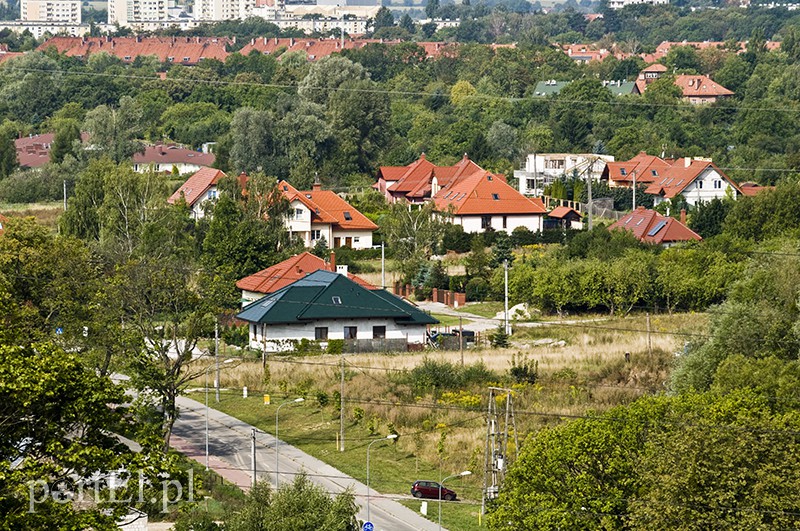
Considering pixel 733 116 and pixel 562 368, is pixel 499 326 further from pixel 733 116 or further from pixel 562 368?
pixel 733 116

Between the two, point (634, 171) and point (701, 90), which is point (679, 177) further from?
point (701, 90)

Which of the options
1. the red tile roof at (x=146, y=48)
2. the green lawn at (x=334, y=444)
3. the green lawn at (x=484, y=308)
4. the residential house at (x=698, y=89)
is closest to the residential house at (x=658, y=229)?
the green lawn at (x=484, y=308)

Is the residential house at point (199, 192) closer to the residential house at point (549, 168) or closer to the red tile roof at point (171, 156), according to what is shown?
the red tile roof at point (171, 156)

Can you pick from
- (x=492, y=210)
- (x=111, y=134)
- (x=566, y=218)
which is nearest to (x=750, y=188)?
(x=566, y=218)

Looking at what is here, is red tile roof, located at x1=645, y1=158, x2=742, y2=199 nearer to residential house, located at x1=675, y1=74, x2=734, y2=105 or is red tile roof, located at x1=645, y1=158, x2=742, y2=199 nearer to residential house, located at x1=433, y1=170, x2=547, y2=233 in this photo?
residential house, located at x1=433, y1=170, x2=547, y2=233

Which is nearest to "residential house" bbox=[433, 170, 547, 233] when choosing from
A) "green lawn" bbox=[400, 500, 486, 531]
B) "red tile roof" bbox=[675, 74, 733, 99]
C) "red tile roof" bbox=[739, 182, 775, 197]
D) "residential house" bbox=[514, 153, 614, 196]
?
"red tile roof" bbox=[739, 182, 775, 197]

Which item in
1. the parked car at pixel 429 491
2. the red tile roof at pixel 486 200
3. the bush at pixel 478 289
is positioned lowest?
the parked car at pixel 429 491
